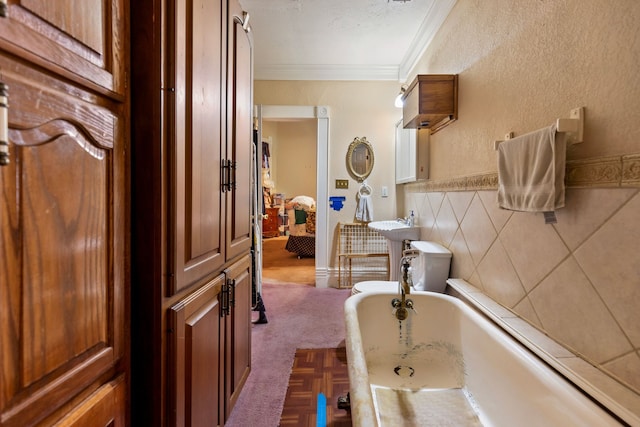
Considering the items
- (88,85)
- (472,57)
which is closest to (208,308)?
(88,85)

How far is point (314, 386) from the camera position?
73.5 inches

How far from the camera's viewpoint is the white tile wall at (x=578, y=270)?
0.84 metres

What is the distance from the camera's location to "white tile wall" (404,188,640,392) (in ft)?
2.76

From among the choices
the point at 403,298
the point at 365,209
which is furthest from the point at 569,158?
the point at 365,209

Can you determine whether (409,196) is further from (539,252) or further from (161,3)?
(161,3)

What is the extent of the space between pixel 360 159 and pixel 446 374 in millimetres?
2502

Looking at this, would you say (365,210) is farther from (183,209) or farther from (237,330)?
(183,209)

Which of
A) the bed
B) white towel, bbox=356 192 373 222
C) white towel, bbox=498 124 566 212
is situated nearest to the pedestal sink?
white towel, bbox=356 192 373 222

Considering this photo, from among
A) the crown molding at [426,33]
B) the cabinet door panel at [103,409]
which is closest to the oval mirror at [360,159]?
the crown molding at [426,33]

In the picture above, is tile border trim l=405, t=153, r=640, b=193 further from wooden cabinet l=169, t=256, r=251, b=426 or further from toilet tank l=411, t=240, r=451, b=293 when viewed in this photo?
wooden cabinet l=169, t=256, r=251, b=426

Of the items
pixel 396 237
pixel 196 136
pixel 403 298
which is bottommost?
pixel 403 298

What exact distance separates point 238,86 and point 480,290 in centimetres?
160

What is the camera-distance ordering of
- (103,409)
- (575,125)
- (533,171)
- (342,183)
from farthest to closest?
1. (342,183)
2. (533,171)
3. (575,125)
4. (103,409)

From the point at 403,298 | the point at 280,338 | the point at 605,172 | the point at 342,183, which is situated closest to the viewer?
the point at 605,172
